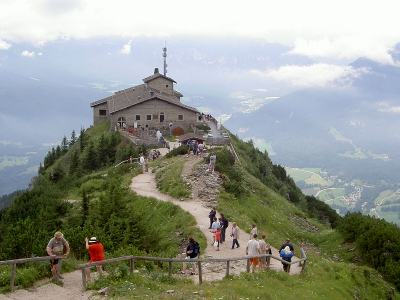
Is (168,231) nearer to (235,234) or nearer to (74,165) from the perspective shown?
(235,234)

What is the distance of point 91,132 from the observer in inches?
2803

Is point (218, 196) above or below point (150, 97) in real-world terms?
below

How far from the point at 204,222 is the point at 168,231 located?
1.97 meters

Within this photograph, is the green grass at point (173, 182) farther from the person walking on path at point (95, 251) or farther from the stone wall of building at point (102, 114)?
the stone wall of building at point (102, 114)

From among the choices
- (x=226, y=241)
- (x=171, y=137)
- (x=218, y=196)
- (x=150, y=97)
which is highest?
(x=150, y=97)

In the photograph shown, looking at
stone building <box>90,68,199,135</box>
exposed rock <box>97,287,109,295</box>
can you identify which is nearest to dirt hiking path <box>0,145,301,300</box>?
exposed rock <box>97,287,109,295</box>

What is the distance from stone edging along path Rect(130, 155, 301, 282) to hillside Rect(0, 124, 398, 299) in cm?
52

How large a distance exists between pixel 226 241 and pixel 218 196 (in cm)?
781

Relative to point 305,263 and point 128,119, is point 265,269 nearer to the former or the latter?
point 305,263

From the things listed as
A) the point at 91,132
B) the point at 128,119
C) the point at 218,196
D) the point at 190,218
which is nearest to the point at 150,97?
the point at 128,119

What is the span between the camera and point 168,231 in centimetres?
2675

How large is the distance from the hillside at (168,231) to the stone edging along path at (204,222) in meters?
0.52

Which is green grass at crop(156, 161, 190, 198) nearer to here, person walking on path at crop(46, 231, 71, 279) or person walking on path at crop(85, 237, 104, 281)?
person walking on path at crop(85, 237, 104, 281)

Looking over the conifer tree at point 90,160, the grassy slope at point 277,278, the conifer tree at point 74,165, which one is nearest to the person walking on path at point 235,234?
the grassy slope at point 277,278
